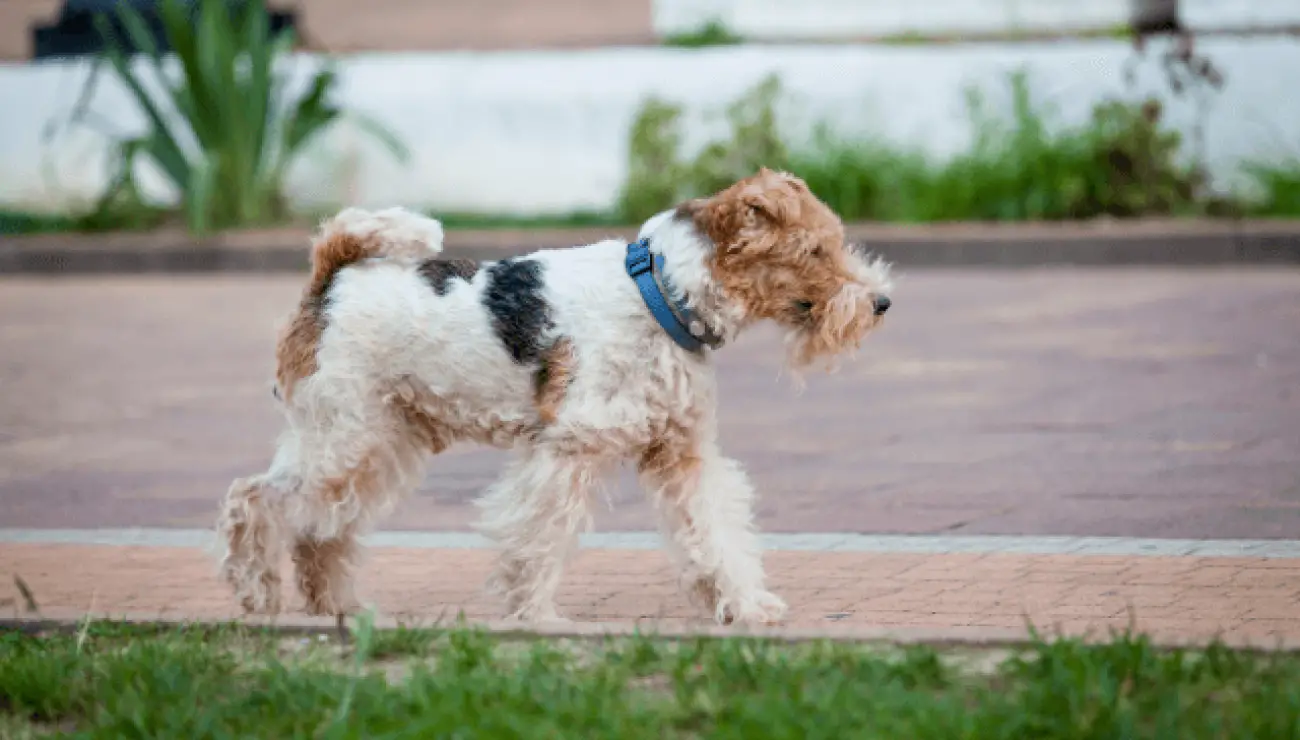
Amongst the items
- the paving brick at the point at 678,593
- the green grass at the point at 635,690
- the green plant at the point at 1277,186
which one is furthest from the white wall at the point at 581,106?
the green grass at the point at 635,690

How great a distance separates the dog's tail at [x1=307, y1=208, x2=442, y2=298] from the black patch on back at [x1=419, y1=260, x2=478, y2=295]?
0.24 feet

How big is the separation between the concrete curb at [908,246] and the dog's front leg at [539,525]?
8.73m

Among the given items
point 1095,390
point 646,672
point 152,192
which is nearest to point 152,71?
point 152,192

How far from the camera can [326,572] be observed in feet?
20.4

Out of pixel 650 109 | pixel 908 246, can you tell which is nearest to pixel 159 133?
pixel 650 109

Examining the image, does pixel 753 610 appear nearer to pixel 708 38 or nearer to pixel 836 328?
pixel 836 328

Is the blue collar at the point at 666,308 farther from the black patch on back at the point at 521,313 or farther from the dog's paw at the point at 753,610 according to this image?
the dog's paw at the point at 753,610

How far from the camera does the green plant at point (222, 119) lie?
1627 centimetres

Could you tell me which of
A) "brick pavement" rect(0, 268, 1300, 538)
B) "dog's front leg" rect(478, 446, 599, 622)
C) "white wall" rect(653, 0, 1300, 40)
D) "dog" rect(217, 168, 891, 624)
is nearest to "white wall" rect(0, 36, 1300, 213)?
"white wall" rect(653, 0, 1300, 40)

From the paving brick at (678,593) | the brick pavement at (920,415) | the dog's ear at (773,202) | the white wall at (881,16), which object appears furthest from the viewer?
the white wall at (881,16)

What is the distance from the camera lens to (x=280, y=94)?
16.8m

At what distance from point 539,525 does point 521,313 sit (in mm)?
602

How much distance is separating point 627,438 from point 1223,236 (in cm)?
993

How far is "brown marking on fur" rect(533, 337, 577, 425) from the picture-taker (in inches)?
225
